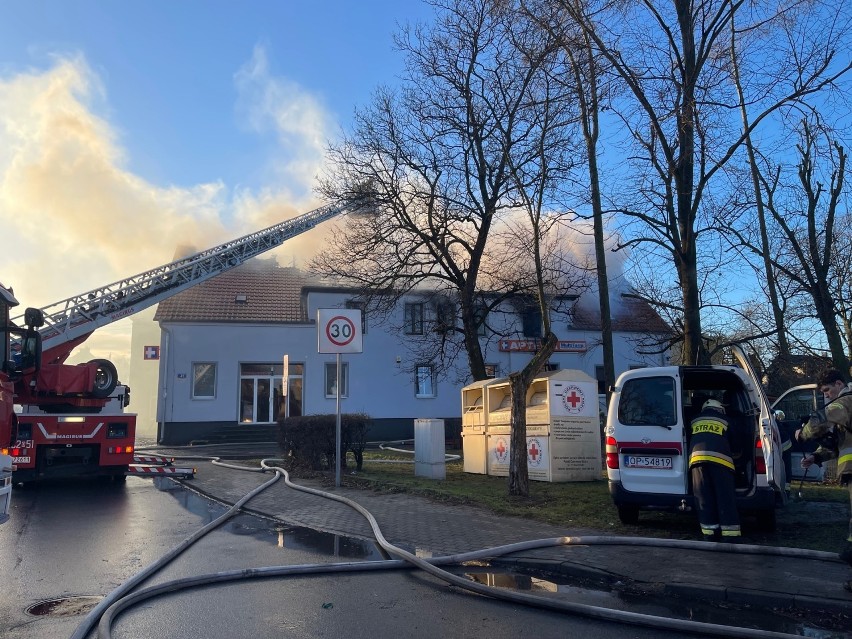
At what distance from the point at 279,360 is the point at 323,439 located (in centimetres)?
1541

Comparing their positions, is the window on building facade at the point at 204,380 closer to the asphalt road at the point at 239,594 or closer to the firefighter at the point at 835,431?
the asphalt road at the point at 239,594

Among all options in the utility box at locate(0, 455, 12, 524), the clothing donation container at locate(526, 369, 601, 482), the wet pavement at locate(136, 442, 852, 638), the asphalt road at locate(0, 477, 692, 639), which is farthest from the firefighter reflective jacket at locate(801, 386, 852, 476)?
the utility box at locate(0, 455, 12, 524)

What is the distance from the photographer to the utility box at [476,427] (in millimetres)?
14055

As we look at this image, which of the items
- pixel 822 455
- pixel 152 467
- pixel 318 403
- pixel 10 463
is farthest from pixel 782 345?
pixel 318 403

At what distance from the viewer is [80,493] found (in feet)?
41.6

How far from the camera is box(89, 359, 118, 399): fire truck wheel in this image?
13852 millimetres

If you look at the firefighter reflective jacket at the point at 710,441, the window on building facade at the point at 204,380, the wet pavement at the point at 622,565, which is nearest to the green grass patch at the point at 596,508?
the wet pavement at the point at 622,565

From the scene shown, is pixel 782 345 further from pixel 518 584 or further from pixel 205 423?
pixel 205 423

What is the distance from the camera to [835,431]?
5.62 m

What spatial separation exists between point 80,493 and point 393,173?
10072mm

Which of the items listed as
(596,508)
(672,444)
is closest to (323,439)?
(596,508)

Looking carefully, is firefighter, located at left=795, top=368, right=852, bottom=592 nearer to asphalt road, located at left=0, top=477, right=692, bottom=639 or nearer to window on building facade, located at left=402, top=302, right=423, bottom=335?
asphalt road, located at left=0, top=477, right=692, bottom=639

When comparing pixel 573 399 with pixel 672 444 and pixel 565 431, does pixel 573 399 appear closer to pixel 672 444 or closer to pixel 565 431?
pixel 565 431

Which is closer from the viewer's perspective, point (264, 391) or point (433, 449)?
point (433, 449)
